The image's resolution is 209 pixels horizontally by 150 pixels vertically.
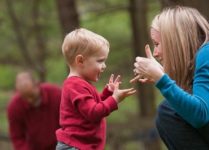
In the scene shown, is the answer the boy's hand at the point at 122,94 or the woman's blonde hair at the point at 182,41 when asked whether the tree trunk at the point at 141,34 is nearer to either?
the boy's hand at the point at 122,94

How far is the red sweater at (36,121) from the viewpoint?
6305 mm

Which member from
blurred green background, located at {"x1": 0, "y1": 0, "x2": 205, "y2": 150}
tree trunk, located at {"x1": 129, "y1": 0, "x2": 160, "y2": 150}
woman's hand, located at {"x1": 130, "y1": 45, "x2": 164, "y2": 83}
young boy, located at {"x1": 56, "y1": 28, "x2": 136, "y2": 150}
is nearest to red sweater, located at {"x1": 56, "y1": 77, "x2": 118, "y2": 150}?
young boy, located at {"x1": 56, "y1": 28, "x2": 136, "y2": 150}

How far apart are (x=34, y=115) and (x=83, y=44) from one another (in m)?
2.96

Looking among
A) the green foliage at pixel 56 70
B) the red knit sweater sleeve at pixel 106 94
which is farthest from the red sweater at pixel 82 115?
the green foliage at pixel 56 70

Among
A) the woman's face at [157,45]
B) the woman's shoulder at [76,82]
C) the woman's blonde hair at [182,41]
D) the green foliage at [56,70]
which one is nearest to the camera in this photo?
the woman's blonde hair at [182,41]

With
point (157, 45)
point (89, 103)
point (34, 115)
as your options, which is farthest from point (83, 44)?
point (34, 115)

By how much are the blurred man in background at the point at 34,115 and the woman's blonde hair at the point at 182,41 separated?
341 centimetres

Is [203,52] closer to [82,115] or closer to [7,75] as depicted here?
[82,115]

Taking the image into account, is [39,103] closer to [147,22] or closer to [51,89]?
[51,89]

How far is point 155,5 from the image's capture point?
47.9 feet

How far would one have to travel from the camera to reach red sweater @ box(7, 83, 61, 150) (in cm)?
630

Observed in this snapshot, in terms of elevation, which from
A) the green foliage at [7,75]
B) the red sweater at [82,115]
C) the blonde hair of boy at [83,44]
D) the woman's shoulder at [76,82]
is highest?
the blonde hair of boy at [83,44]

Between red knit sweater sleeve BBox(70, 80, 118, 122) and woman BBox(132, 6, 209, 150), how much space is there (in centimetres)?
37

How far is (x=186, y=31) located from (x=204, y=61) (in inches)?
7.3
